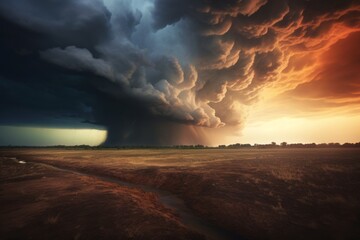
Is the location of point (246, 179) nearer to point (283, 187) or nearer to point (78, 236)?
point (283, 187)

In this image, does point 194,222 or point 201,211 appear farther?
point 201,211

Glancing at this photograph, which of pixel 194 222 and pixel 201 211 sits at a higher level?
pixel 201 211

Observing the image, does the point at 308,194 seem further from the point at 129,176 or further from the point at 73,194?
the point at 129,176

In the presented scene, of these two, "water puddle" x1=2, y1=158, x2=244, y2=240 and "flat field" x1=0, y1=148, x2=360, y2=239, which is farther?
"water puddle" x1=2, y1=158, x2=244, y2=240

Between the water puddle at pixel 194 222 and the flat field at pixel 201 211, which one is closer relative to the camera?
the flat field at pixel 201 211

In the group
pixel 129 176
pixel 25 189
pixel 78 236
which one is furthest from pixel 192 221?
pixel 129 176

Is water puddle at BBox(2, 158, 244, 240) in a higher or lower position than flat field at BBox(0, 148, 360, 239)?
lower

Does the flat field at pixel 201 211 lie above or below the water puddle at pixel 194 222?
above

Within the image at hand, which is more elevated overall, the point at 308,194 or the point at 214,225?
the point at 308,194

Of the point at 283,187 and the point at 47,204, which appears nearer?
the point at 47,204

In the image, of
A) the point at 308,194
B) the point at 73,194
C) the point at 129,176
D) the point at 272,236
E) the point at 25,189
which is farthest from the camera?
the point at 129,176

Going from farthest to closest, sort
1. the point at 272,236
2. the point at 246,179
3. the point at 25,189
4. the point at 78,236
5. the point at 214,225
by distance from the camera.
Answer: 1. the point at 246,179
2. the point at 25,189
3. the point at 214,225
4. the point at 272,236
5. the point at 78,236
